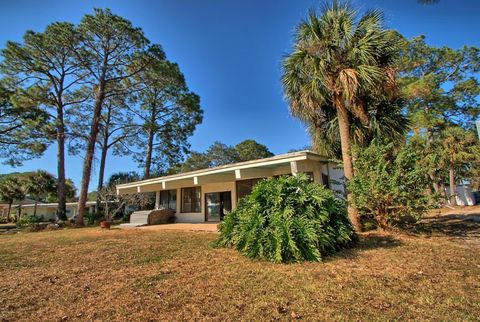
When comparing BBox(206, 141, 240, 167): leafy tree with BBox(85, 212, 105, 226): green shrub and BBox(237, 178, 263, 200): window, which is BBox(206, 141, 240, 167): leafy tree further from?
BBox(237, 178, 263, 200): window

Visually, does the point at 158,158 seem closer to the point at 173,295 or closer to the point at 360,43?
the point at 360,43

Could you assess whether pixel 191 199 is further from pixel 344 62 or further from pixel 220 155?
pixel 220 155

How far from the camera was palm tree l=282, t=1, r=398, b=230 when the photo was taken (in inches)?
302

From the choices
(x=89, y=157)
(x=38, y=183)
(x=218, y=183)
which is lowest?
(x=218, y=183)

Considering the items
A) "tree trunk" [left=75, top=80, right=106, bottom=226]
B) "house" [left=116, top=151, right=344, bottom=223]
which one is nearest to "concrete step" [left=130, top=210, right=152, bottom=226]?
"house" [left=116, top=151, right=344, bottom=223]

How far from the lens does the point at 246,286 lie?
3.86 metres

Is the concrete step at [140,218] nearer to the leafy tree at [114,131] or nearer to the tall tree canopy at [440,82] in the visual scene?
the leafy tree at [114,131]

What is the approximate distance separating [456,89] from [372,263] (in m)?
20.9

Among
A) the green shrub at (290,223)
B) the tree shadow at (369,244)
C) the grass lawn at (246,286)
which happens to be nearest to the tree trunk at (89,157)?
the grass lawn at (246,286)

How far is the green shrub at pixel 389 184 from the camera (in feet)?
22.0

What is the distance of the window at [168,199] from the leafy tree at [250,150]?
62.4 ft

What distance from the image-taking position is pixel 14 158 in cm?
1975

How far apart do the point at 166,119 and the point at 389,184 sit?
1940 cm

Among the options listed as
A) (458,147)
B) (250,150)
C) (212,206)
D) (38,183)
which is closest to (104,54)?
(212,206)
